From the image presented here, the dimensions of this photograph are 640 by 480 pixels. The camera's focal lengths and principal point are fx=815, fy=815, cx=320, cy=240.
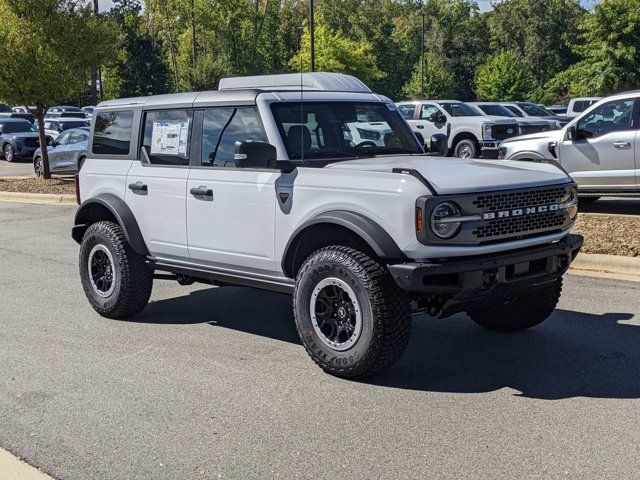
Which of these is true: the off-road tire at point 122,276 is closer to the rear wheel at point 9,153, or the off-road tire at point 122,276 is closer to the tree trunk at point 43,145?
the tree trunk at point 43,145

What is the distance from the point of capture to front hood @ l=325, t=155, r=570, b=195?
5.16 metres

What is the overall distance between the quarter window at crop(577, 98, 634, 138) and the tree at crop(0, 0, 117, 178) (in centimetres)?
1328

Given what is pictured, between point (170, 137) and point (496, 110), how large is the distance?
63.7 ft

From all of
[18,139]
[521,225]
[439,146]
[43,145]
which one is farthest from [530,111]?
[521,225]

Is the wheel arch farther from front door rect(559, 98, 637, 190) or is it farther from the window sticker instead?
front door rect(559, 98, 637, 190)

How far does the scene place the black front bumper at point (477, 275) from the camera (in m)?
4.97

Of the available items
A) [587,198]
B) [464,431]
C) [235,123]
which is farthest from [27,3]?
[464,431]

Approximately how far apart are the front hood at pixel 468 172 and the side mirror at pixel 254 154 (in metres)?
0.46

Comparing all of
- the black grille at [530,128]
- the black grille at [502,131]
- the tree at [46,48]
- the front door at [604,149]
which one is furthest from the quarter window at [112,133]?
the black grille at [530,128]

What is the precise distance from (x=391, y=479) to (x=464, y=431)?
74cm

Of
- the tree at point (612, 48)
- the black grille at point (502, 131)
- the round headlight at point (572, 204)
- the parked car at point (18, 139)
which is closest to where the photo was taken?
the round headlight at point (572, 204)

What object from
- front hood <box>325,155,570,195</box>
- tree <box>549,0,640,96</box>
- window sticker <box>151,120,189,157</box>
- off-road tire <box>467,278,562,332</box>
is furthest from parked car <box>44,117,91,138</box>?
front hood <box>325,155,570,195</box>

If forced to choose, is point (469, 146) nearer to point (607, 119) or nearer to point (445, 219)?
point (607, 119)

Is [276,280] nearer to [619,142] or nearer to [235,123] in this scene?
[235,123]
